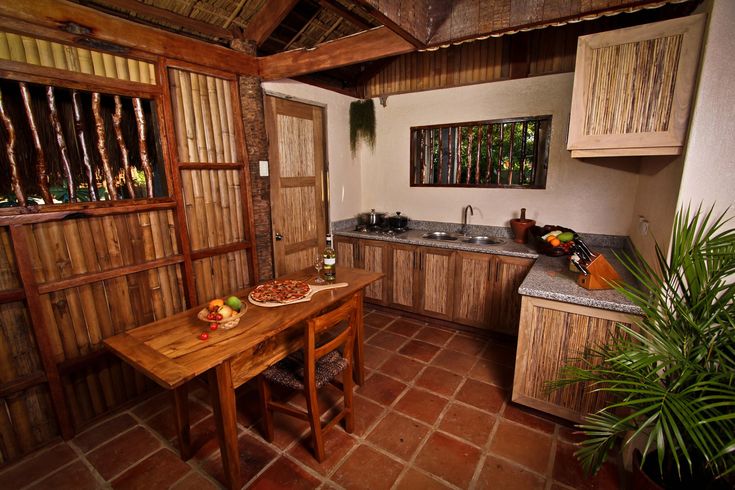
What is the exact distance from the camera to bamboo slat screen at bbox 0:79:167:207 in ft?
6.13

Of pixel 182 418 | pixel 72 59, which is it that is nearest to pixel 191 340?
pixel 182 418

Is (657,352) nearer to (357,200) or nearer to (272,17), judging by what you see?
(272,17)

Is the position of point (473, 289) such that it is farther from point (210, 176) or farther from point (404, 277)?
point (210, 176)

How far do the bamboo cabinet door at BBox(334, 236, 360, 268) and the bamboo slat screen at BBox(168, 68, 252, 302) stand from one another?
4.08ft

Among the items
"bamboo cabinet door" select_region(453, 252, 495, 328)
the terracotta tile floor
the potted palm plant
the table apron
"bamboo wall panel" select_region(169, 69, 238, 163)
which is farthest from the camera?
"bamboo cabinet door" select_region(453, 252, 495, 328)

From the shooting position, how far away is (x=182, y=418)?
1864 mm

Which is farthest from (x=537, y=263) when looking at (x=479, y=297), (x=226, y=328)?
(x=226, y=328)

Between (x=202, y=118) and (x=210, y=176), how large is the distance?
0.43 m

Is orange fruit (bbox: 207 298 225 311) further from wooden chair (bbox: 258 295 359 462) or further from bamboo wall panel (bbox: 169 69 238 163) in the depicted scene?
bamboo wall panel (bbox: 169 69 238 163)

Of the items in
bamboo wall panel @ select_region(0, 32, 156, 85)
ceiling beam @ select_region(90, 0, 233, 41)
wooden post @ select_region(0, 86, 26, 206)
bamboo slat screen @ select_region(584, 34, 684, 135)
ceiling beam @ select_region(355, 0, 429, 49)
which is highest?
ceiling beam @ select_region(90, 0, 233, 41)

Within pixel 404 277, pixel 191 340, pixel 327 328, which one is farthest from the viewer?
→ pixel 404 277

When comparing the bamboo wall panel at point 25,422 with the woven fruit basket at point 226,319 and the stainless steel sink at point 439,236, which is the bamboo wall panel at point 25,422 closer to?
the woven fruit basket at point 226,319

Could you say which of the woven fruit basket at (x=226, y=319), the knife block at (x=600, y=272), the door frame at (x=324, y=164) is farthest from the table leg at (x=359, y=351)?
the knife block at (x=600, y=272)

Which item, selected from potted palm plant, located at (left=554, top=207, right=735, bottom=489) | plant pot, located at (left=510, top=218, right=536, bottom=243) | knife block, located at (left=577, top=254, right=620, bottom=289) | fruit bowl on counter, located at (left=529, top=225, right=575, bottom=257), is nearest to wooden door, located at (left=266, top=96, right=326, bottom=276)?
plant pot, located at (left=510, top=218, right=536, bottom=243)
